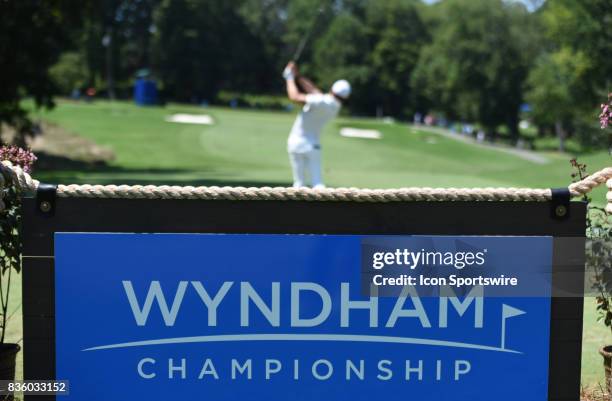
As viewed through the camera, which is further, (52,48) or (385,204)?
(52,48)

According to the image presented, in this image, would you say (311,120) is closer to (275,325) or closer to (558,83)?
(275,325)

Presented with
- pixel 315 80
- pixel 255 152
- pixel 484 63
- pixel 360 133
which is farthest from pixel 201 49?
pixel 255 152

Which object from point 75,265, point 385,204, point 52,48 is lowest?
point 75,265

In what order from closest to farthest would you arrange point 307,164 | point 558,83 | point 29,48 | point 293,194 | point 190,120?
point 293,194, point 307,164, point 29,48, point 190,120, point 558,83

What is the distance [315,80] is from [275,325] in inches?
3588

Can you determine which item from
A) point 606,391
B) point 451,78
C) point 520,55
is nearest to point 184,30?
point 451,78

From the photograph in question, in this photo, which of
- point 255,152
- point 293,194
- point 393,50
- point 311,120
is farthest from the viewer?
A: point 393,50

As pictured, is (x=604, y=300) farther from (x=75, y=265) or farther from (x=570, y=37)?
(x=570, y=37)

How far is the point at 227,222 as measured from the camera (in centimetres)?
318

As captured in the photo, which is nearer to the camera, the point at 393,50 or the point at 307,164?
the point at 307,164

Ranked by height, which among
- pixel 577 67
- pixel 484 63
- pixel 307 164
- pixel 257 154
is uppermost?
pixel 484 63

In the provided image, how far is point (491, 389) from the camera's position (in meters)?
3.24

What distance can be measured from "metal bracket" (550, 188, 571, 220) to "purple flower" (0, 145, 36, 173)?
2.51 meters

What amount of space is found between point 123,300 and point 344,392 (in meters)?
0.93
